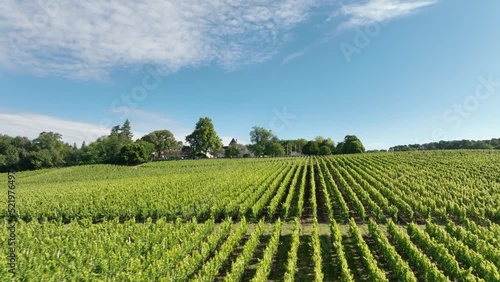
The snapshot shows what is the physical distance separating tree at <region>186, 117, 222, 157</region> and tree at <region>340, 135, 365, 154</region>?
4535 centimetres

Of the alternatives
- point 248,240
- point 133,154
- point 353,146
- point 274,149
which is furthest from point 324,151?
point 248,240

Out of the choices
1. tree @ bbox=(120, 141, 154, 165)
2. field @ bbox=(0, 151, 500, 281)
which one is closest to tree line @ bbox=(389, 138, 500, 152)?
tree @ bbox=(120, 141, 154, 165)

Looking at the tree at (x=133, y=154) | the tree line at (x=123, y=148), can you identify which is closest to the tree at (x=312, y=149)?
the tree line at (x=123, y=148)

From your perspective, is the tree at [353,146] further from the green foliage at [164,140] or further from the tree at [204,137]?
the green foliage at [164,140]

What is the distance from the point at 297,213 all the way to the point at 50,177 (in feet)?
190

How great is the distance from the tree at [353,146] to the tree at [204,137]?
4535 cm

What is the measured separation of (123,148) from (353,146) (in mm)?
72894

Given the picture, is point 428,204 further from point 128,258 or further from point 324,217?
point 128,258

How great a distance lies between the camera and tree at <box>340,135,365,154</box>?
10225 cm

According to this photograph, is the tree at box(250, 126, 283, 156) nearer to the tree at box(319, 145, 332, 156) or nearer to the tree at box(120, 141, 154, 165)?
the tree at box(319, 145, 332, 156)

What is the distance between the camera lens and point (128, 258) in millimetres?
12328

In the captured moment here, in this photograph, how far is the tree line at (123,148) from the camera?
253 ft

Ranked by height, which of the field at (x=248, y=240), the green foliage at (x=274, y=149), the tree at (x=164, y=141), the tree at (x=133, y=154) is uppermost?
the tree at (x=164, y=141)

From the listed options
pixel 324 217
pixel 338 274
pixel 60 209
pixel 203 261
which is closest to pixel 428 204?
pixel 324 217
